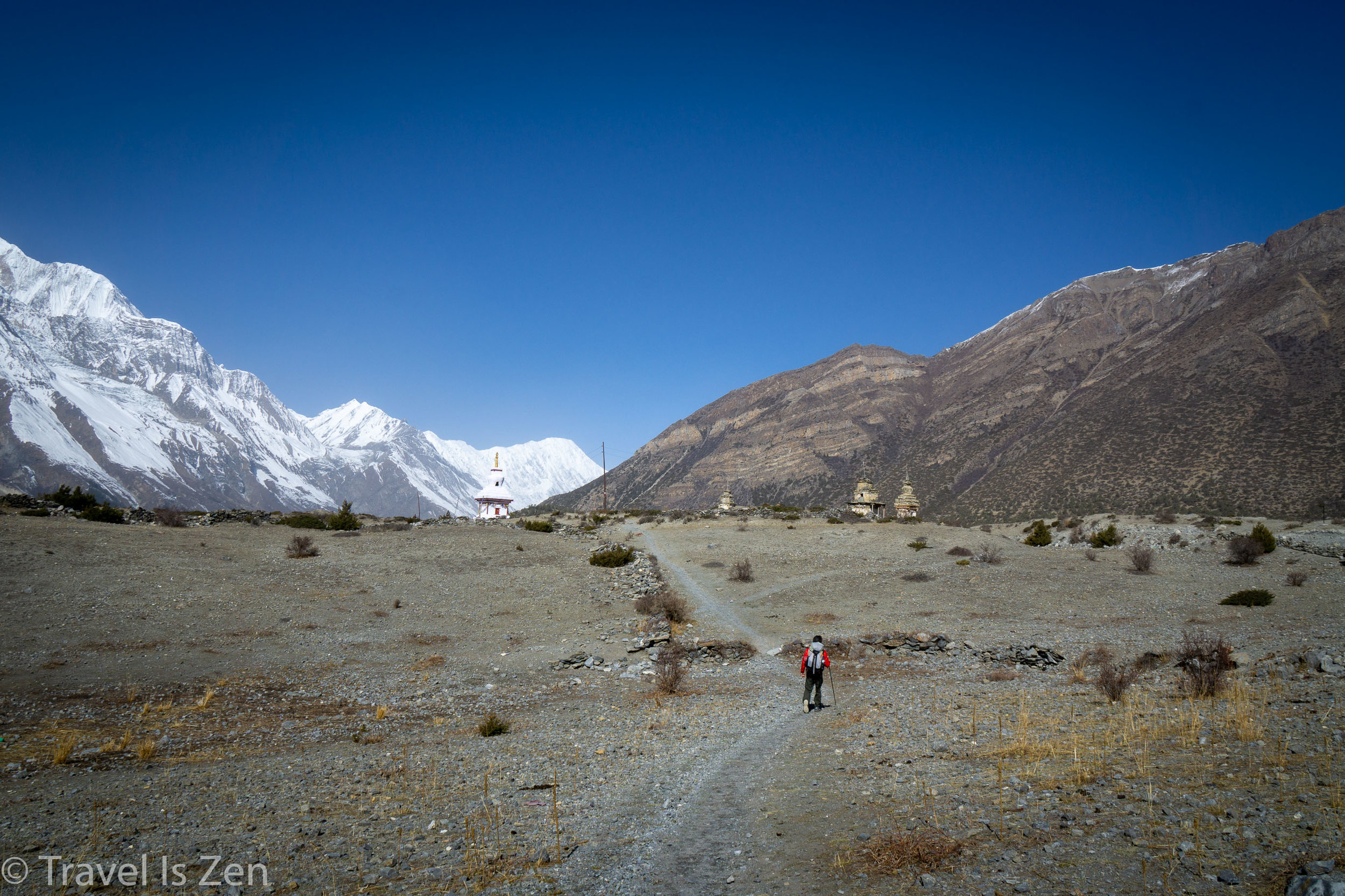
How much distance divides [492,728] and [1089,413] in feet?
285

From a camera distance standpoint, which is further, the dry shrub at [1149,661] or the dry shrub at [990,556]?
→ the dry shrub at [990,556]

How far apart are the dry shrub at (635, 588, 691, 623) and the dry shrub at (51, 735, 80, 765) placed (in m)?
13.7

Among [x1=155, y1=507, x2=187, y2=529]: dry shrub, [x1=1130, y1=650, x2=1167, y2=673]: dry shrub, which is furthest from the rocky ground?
[x1=155, y1=507, x2=187, y2=529]: dry shrub

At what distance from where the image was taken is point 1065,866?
193 inches

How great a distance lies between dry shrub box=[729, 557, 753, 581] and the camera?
27438 millimetres

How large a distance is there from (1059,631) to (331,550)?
26.5m

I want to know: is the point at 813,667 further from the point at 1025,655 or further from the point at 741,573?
the point at 741,573

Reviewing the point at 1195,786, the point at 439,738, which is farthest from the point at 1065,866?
→ the point at 439,738

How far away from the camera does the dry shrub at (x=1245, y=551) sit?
26.6 m

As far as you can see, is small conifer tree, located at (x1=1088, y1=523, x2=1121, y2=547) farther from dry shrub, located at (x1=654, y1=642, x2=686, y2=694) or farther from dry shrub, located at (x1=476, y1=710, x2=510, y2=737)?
dry shrub, located at (x1=476, y1=710, x2=510, y2=737)

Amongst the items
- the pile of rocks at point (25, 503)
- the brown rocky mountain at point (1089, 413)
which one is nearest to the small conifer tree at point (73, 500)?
the pile of rocks at point (25, 503)

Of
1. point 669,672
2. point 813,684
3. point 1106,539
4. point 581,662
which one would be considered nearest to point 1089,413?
point 1106,539

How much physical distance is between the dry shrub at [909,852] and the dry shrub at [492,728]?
6588mm

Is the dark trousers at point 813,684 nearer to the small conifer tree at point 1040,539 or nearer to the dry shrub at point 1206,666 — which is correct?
the dry shrub at point 1206,666
